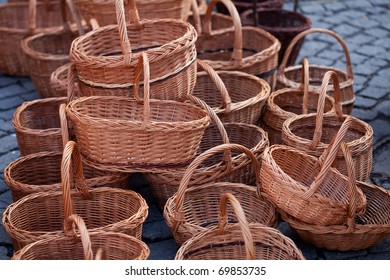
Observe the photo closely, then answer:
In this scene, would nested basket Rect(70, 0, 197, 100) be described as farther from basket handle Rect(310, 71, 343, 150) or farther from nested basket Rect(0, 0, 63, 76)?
nested basket Rect(0, 0, 63, 76)

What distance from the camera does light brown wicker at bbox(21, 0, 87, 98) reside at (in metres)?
4.88

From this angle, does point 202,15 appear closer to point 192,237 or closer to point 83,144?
point 83,144

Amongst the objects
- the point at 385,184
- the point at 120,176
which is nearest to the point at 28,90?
the point at 120,176

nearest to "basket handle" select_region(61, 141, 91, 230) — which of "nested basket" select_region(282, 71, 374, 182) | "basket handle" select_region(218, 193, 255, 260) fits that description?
"basket handle" select_region(218, 193, 255, 260)

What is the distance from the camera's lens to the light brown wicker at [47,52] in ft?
16.0

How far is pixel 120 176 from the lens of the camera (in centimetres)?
371

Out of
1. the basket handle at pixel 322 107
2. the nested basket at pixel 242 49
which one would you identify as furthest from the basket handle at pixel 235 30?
the basket handle at pixel 322 107

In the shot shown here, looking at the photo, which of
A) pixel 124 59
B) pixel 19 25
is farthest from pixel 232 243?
pixel 19 25

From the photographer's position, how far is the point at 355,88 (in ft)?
17.7

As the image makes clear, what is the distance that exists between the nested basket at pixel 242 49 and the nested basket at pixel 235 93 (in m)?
0.09

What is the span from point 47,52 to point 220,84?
2.04 meters

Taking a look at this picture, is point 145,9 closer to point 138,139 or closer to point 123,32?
point 123,32

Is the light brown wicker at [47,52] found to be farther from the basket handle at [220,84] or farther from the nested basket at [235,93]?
the basket handle at [220,84]
